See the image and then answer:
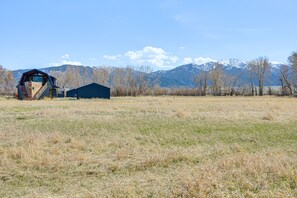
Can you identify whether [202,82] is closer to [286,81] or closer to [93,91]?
[286,81]

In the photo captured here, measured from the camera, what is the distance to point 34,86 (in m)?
49.7

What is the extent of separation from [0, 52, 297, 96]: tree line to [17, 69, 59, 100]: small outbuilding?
89.4 ft

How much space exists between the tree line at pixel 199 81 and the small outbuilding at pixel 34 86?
89.4 feet

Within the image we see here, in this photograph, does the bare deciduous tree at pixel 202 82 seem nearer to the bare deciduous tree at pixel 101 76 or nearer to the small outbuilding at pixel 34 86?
the bare deciduous tree at pixel 101 76

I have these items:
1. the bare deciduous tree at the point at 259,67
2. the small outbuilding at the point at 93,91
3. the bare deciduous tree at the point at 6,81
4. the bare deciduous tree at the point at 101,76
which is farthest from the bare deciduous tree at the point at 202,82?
the bare deciduous tree at the point at 6,81

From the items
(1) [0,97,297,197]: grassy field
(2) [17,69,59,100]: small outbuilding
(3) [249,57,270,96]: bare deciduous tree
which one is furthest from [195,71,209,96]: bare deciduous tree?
(1) [0,97,297,197]: grassy field

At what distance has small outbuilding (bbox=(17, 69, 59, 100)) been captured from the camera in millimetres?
49156

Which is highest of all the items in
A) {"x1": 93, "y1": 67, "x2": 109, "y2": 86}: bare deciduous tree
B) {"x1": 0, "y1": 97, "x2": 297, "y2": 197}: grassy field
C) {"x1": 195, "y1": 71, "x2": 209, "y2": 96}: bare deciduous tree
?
{"x1": 93, "y1": 67, "x2": 109, "y2": 86}: bare deciduous tree

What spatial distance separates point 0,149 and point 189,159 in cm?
544

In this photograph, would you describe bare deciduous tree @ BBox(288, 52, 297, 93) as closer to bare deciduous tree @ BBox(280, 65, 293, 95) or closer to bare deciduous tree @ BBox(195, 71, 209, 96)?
bare deciduous tree @ BBox(280, 65, 293, 95)

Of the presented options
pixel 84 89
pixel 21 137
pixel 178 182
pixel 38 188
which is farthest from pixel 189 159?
pixel 84 89

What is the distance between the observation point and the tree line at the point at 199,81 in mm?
76438

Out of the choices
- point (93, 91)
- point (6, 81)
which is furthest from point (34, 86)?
point (6, 81)

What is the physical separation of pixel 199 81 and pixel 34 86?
179ft
